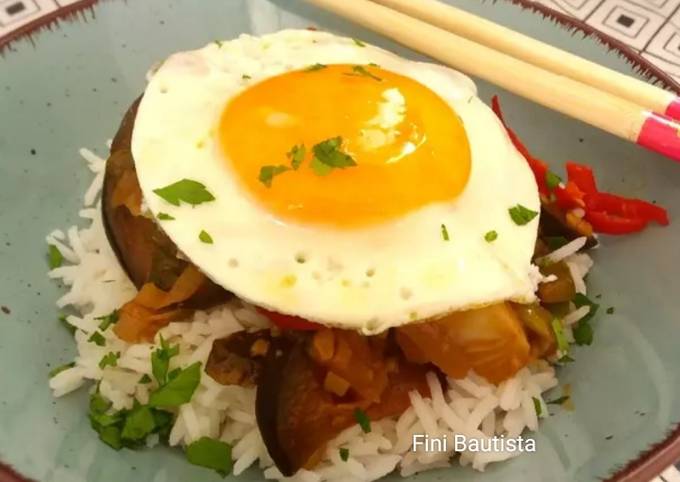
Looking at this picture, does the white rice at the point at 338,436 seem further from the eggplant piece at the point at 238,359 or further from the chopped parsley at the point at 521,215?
the chopped parsley at the point at 521,215

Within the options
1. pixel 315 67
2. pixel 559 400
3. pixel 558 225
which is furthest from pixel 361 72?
pixel 559 400

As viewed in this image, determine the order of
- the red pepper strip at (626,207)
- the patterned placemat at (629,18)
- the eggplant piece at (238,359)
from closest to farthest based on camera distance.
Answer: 1. the eggplant piece at (238,359)
2. the red pepper strip at (626,207)
3. the patterned placemat at (629,18)

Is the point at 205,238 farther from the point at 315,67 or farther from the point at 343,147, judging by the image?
the point at 315,67

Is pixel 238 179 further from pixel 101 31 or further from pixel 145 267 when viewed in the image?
pixel 101 31

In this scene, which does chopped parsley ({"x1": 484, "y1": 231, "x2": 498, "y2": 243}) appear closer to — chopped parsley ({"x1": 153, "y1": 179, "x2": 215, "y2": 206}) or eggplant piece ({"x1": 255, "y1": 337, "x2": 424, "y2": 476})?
eggplant piece ({"x1": 255, "y1": 337, "x2": 424, "y2": 476})

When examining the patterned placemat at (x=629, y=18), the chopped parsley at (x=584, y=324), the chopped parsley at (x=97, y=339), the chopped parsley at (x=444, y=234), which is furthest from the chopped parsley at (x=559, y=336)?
the patterned placemat at (x=629, y=18)
